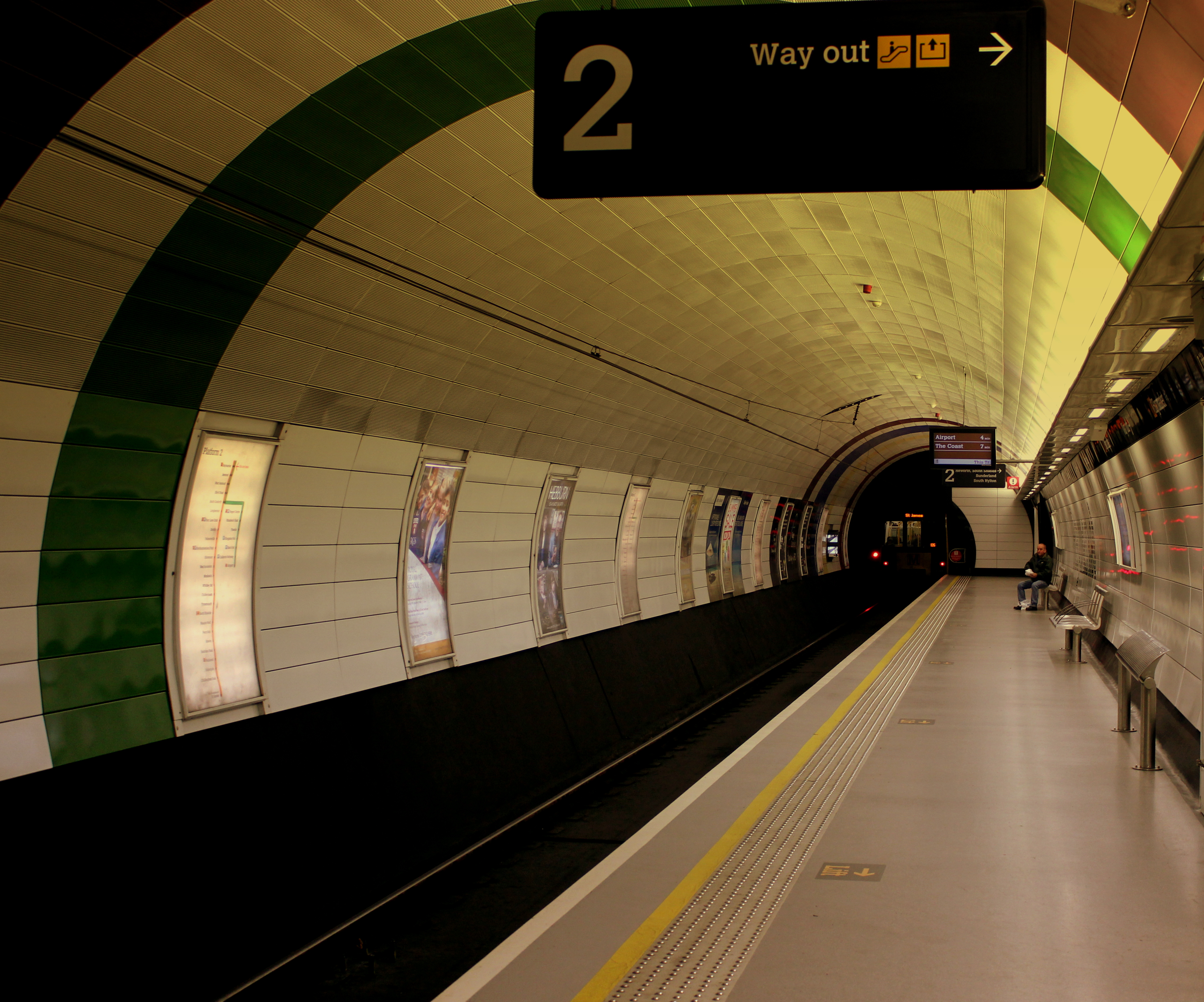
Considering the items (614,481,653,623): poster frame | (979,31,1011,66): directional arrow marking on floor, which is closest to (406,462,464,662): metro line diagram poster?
(614,481,653,623): poster frame

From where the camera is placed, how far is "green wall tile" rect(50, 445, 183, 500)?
5.16m

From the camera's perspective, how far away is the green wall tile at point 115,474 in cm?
516

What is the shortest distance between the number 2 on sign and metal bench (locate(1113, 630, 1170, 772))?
14.4 feet

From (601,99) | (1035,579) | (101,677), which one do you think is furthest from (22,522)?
(1035,579)

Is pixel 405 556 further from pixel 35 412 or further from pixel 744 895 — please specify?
pixel 744 895

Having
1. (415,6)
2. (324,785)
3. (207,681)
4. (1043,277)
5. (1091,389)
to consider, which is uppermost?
(415,6)

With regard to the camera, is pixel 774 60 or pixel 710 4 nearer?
pixel 774 60

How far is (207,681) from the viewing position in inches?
247

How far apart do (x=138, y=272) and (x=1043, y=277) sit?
19.6 ft

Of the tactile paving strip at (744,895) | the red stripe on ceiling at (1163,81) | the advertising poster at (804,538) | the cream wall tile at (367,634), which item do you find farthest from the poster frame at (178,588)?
the advertising poster at (804,538)

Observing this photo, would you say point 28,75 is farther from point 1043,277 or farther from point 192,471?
point 1043,277

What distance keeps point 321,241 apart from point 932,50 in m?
3.97

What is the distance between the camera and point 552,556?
11891 millimetres

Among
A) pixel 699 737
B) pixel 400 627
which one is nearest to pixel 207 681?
pixel 400 627
